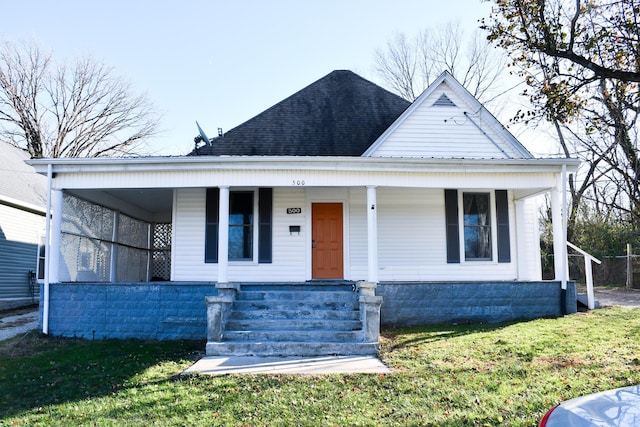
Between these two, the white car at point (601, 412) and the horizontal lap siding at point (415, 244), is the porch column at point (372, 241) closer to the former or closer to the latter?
the horizontal lap siding at point (415, 244)

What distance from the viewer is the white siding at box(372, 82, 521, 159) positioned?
12.4 metres

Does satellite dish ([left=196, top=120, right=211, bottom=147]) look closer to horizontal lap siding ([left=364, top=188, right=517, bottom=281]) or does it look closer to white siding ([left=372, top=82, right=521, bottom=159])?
white siding ([left=372, top=82, right=521, bottom=159])

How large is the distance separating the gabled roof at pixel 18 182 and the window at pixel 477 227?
12.6 m

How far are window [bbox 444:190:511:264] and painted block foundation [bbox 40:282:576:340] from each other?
5.90ft

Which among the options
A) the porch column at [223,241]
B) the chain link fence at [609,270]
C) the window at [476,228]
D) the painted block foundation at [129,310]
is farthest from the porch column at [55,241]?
the chain link fence at [609,270]

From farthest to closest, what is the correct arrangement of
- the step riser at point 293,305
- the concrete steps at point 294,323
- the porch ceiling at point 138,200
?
the porch ceiling at point 138,200 < the step riser at point 293,305 < the concrete steps at point 294,323

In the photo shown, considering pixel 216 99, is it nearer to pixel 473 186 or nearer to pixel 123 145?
pixel 123 145

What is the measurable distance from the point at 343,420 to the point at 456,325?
5603 millimetres

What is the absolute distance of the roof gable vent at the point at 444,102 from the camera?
1260 centimetres

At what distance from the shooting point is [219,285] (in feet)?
28.9

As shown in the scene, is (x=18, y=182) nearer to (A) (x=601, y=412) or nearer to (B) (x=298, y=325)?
(B) (x=298, y=325)

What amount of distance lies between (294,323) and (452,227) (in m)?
5.18

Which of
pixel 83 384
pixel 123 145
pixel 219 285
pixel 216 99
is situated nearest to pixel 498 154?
pixel 219 285

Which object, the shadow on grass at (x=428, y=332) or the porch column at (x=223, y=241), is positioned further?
the porch column at (x=223, y=241)
